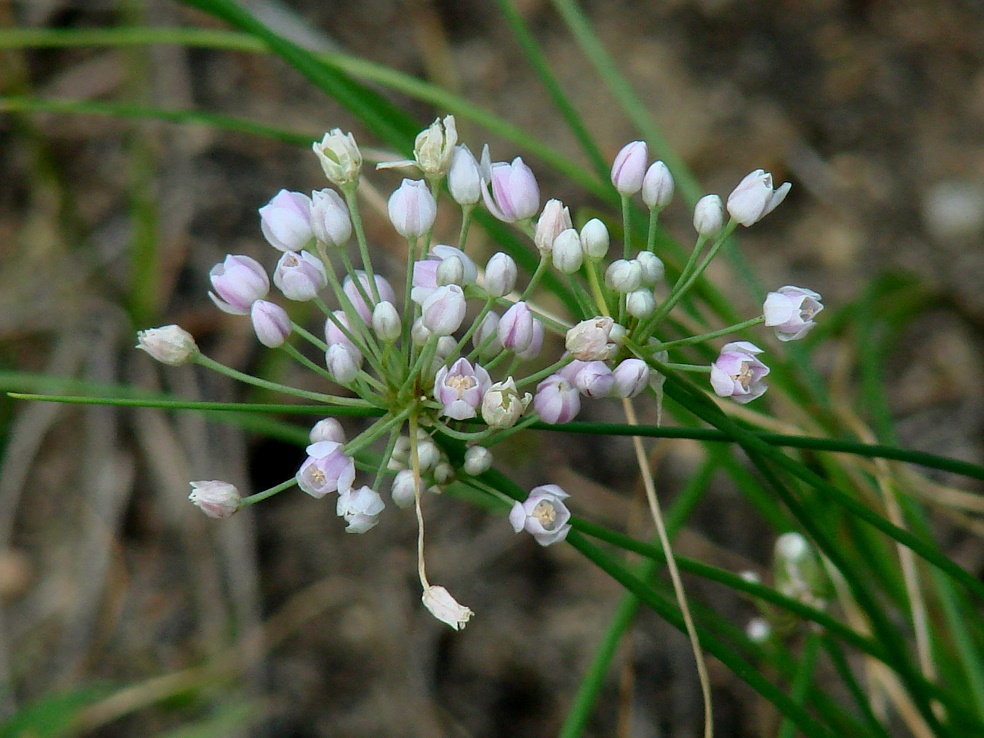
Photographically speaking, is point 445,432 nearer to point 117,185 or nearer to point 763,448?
point 763,448

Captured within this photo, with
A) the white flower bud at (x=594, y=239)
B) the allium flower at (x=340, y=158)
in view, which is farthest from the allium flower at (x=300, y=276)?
the white flower bud at (x=594, y=239)

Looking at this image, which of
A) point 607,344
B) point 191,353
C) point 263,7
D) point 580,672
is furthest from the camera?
point 263,7

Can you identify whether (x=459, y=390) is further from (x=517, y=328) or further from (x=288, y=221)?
(x=288, y=221)

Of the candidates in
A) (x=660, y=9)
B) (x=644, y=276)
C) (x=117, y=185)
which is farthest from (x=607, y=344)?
(x=117, y=185)

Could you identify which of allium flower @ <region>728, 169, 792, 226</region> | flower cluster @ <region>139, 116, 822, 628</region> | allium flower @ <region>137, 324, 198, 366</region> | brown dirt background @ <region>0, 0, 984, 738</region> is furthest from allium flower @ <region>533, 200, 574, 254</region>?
brown dirt background @ <region>0, 0, 984, 738</region>

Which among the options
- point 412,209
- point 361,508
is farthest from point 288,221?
point 361,508

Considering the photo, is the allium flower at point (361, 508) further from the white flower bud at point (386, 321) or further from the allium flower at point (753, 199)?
the allium flower at point (753, 199)

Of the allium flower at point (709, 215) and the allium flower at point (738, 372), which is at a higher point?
the allium flower at point (709, 215)
